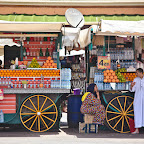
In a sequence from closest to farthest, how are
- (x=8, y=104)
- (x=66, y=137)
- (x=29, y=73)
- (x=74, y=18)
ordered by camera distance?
(x=66, y=137) < (x=8, y=104) < (x=29, y=73) < (x=74, y=18)

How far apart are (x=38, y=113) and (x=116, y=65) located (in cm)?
324

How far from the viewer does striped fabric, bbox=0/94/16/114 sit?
10906 mm

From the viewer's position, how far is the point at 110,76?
11.9 metres

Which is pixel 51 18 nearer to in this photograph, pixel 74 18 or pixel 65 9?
pixel 65 9

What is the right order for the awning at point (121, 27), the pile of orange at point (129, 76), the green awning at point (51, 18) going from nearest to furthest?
the awning at point (121, 27) → the pile of orange at point (129, 76) → the green awning at point (51, 18)

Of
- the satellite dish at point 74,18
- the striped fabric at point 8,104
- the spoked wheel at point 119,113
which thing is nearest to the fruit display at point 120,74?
the spoked wheel at point 119,113

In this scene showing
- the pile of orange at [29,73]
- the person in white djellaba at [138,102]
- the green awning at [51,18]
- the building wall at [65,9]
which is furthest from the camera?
the building wall at [65,9]

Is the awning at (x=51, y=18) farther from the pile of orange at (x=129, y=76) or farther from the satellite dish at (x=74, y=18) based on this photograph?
the pile of orange at (x=129, y=76)

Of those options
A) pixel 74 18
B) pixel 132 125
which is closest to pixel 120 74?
pixel 132 125

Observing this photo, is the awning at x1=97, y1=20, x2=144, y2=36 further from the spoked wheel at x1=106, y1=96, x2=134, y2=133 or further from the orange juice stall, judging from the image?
the spoked wheel at x1=106, y1=96, x2=134, y2=133

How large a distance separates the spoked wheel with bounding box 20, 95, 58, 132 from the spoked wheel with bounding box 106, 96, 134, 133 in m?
1.59

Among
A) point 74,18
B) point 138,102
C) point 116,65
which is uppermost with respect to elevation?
point 74,18

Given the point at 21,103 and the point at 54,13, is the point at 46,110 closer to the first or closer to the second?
the point at 21,103

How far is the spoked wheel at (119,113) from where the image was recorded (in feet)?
36.6
